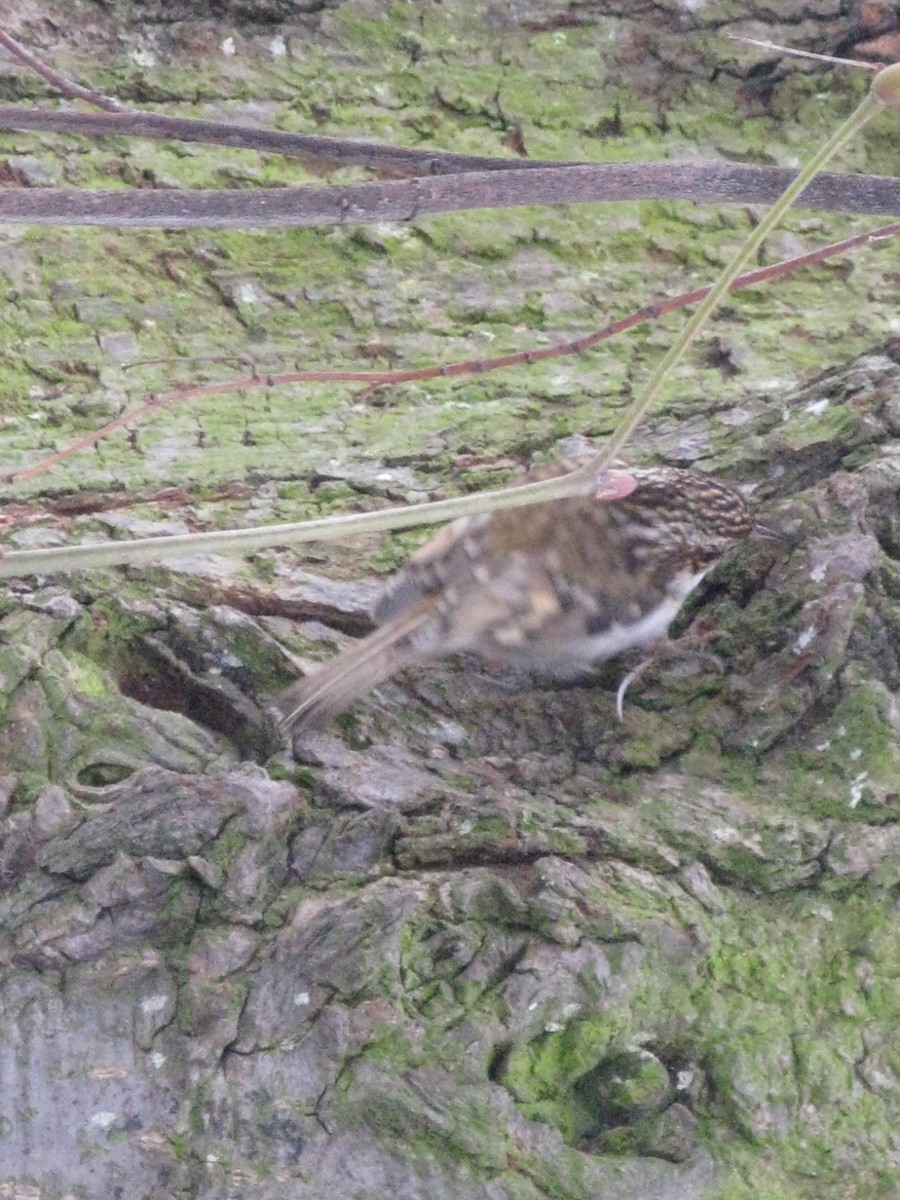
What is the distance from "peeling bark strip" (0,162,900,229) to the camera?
4.61 ft

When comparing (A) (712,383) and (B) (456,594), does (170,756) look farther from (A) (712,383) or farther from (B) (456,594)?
(A) (712,383)

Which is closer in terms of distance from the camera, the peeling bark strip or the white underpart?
the peeling bark strip

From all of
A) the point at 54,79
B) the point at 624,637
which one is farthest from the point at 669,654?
the point at 54,79

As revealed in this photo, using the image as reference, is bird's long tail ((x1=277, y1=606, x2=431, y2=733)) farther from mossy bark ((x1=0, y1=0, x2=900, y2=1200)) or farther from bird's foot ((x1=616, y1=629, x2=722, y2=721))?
bird's foot ((x1=616, y1=629, x2=722, y2=721))

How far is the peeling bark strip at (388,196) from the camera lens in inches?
55.4

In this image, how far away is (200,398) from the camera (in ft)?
6.75

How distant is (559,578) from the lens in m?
2.01

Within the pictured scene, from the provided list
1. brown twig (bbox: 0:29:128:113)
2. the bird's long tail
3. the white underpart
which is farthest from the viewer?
the white underpart

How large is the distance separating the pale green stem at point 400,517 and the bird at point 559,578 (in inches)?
18.4

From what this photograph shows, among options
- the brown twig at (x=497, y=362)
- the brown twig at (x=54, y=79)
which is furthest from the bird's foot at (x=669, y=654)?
the brown twig at (x=54, y=79)

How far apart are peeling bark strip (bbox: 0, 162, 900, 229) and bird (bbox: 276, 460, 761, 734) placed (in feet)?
1.21

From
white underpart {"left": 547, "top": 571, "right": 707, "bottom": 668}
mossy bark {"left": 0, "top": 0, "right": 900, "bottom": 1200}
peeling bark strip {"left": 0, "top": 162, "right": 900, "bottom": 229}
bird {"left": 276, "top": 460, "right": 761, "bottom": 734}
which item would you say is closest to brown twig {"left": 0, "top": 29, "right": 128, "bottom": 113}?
peeling bark strip {"left": 0, "top": 162, "right": 900, "bottom": 229}

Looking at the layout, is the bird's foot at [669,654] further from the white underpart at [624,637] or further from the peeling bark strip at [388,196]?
the peeling bark strip at [388,196]

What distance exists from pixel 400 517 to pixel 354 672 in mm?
467
